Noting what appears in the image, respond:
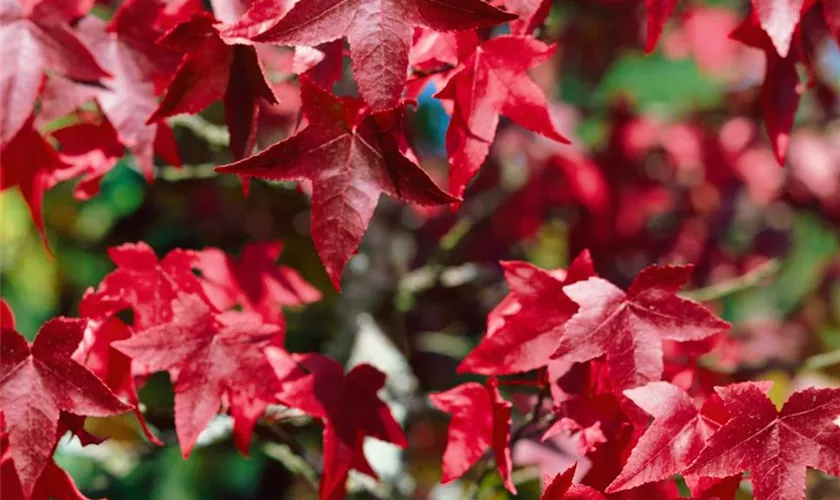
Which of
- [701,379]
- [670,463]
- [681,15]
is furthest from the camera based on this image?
[681,15]

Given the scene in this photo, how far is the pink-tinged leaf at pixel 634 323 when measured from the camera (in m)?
0.72

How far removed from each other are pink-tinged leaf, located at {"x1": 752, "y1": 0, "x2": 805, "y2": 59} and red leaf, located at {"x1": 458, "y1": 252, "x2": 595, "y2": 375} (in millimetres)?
267

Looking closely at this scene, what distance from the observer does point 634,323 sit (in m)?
0.73

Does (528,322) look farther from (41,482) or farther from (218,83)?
(41,482)

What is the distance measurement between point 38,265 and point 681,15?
226cm

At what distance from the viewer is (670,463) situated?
0.67 metres

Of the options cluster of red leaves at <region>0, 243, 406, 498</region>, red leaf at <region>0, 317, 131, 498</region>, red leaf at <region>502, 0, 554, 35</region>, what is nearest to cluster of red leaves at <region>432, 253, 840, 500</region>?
cluster of red leaves at <region>0, 243, 406, 498</region>

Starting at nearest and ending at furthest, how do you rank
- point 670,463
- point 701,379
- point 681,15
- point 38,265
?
1. point 670,463
2. point 701,379
3. point 38,265
4. point 681,15

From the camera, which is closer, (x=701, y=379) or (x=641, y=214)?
(x=701, y=379)

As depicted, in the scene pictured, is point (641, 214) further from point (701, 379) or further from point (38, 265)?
point (38, 265)

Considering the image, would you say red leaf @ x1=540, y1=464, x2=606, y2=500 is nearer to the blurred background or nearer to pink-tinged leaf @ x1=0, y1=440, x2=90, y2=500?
pink-tinged leaf @ x1=0, y1=440, x2=90, y2=500

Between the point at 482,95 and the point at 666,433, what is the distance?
1.13ft

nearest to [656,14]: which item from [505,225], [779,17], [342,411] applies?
[779,17]

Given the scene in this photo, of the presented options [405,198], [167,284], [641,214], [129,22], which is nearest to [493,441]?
[405,198]
